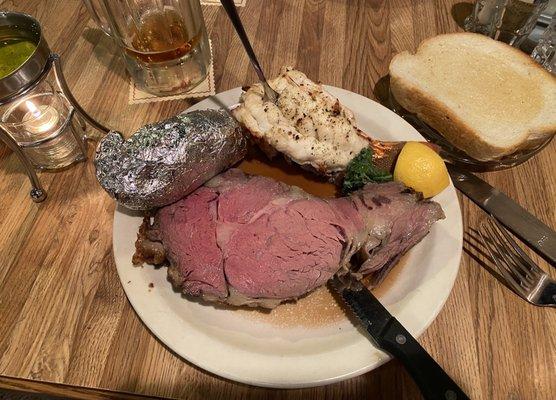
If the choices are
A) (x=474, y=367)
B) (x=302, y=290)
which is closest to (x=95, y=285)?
(x=302, y=290)

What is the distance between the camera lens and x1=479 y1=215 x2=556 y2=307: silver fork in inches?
56.8

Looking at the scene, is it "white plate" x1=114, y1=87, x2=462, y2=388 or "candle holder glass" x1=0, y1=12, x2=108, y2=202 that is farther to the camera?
"candle holder glass" x1=0, y1=12, x2=108, y2=202

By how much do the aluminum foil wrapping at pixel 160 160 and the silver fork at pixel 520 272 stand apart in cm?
104

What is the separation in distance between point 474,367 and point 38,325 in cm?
145

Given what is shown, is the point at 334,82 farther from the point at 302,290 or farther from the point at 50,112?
the point at 50,112

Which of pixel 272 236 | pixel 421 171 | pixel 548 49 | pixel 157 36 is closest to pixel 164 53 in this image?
pixel 157 36

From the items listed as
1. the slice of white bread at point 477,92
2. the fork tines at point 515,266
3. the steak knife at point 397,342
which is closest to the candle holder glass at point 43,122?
the steak knife at point 397,342

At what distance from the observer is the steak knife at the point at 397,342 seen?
114cm

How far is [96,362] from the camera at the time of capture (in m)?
1.36

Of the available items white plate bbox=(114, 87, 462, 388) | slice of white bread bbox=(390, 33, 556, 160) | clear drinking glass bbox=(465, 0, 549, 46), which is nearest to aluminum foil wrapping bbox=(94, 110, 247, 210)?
white plate bbox=(114, 87, 462, 388)

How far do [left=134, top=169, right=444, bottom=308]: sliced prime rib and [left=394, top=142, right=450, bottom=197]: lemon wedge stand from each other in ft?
0.25

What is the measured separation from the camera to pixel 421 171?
1511mm

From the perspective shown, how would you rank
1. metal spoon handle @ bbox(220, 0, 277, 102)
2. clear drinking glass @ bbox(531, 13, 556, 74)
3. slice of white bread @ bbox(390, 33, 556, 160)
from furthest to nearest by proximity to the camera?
clear drinking glass @ bbox(531, 13, 556, 74)
slice of white bread @ bbox(390, 33, 556, 160)
metal spoon handle @ bbox(220, 0, 277, 102)

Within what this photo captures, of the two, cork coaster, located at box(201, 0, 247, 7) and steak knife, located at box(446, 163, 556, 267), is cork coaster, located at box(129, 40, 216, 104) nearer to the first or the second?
cork coaster, located at box(201, 0, 247, 7)
